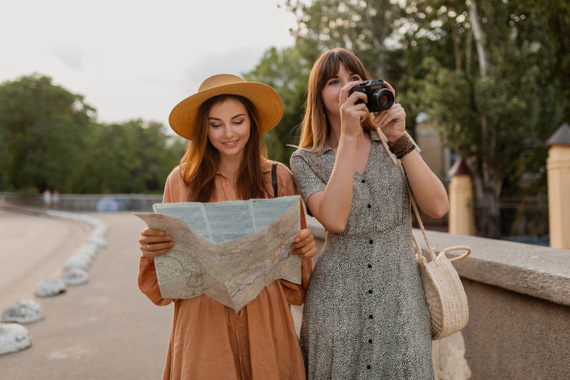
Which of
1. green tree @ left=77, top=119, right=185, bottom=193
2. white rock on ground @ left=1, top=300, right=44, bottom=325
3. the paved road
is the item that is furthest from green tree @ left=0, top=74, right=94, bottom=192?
white rock on ground @ left=1, top=300, right=44, bottom=325

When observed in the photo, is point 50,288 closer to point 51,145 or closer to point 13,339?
point 13,339

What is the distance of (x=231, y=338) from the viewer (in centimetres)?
190

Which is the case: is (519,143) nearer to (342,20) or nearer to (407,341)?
(342,20)

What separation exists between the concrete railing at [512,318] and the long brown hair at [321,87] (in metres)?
1.12

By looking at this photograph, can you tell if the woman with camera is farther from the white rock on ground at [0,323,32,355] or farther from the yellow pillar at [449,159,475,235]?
the yellow pillar at [449,159,475,235]

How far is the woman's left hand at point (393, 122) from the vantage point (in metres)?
1.82

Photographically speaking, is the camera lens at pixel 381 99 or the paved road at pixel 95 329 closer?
the camera lens at pixel 381 99

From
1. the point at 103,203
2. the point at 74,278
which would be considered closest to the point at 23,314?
the point at 74,278

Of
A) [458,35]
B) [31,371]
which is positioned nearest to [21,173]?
[458,35]

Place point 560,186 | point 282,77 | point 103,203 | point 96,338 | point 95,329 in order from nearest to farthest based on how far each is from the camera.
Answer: point 96,338
point 95,329
point 560,186
point 282,77
point 103,203

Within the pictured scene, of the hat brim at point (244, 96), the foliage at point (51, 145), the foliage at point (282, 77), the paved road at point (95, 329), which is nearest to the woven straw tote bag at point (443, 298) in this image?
the hat brim at point (244, 96)

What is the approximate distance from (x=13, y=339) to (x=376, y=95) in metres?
4.24

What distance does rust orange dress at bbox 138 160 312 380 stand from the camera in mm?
1819

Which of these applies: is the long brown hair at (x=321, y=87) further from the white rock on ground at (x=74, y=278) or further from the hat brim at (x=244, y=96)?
the white rock on ground at (x=74, y=278)
